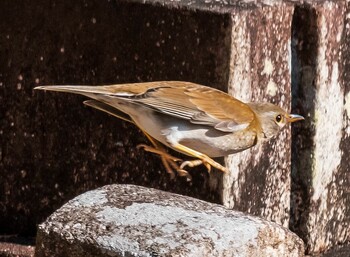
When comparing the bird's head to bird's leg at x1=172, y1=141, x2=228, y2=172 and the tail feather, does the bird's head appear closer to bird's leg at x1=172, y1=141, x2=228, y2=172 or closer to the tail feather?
bird's leg at x1=172, y1=141, x2=228, y2=172

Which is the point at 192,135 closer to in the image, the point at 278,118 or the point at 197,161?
the point at 197,161

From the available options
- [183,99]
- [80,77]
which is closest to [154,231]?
[183,99]

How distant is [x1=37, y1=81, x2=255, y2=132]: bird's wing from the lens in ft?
22.2

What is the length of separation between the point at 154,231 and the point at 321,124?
9.08ft

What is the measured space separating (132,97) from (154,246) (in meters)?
2.07

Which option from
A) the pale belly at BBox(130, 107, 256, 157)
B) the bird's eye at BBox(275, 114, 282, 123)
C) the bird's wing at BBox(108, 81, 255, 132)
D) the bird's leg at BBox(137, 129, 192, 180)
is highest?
the bird's wing at BBox(108, 81, 255, 132)

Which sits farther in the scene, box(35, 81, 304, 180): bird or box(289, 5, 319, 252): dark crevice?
box(289, 5, 319, 252): dark crevice

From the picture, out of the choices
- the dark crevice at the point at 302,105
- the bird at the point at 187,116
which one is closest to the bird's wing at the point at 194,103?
the bird at the point at 187,116

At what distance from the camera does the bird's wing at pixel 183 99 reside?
6.76 m

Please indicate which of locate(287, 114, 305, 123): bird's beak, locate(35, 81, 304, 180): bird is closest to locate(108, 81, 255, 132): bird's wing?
locate(35, 81, 304, 180): bird

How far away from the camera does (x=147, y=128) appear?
6.88 meters

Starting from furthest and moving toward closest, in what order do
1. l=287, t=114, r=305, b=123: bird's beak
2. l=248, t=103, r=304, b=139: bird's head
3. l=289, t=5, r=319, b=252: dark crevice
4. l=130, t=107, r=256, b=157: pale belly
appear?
l=289, t=5, r=319, b=252: dark crevice < l=287, t=114, r=305, b=123: bird's beak < l=248, t=103, r=304, b=139: bird's head < l=130, t=107, r=256, b=157: pale belly

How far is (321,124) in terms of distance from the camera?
24.7ft

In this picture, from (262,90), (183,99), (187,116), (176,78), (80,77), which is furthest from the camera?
(80,77)
